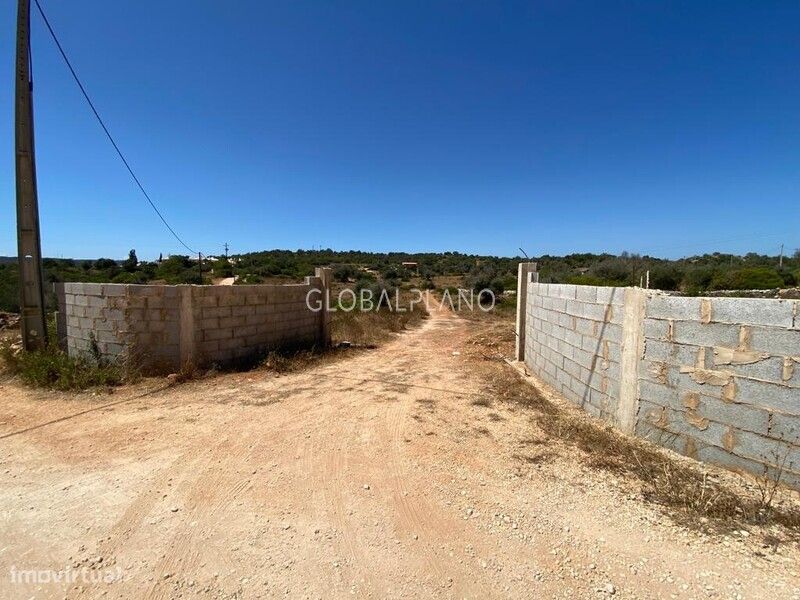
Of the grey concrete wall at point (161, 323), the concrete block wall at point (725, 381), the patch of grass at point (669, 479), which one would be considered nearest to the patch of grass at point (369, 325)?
the grey concrete wall at point (161, 323)

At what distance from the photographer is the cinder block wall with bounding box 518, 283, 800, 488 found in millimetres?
3227

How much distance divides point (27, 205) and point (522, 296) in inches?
390

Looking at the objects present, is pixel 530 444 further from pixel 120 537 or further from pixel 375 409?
pixel 120 537

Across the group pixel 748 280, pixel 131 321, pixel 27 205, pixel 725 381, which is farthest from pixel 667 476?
pixel 748 280

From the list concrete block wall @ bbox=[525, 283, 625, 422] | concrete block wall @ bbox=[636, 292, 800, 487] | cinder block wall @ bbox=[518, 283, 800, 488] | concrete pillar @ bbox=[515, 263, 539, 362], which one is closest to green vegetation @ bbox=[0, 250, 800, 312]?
concrete pillar @ bbox=[515, 263, 539, 362]

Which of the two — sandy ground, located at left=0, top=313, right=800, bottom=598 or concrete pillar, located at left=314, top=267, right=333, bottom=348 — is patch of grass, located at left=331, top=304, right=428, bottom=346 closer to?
concrete pillar, located at left=314, top=267, right=333, bottom=348

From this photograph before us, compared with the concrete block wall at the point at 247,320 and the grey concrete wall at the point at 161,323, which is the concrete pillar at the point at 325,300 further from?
the grey concrete wall at the point at 161,323

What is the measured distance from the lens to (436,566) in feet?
7.91

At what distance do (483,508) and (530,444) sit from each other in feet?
4.71

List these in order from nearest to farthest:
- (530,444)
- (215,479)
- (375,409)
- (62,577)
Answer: (62,577), (215,479), (530,444), (375,409)

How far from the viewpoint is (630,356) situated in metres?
4.39

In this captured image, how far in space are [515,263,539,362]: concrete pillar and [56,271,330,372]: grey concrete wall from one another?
5740mm

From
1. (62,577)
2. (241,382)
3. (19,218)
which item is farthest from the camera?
(19,218)

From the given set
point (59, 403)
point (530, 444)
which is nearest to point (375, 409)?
point (530, 444)
